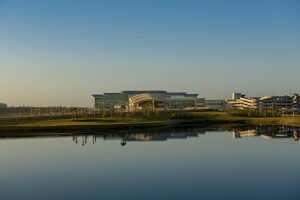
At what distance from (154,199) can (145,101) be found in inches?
4739

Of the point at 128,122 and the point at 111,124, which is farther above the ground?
the point at 128,122

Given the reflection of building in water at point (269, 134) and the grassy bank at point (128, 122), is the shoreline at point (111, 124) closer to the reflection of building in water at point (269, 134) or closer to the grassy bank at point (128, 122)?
the grassy bank at point (128, 122)

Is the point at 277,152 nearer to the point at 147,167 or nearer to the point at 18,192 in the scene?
the point at 147,167

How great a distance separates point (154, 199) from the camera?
18844 millimetres

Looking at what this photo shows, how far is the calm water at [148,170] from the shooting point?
20.3 meters

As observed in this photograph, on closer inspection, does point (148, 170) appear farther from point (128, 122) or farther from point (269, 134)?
point (128, 122)

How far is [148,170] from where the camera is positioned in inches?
1056

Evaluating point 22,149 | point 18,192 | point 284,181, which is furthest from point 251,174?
point 22,149

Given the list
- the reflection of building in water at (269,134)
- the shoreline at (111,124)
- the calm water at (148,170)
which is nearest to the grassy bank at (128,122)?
the shoreline at (111,124)

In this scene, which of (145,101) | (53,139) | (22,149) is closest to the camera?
(22,149)

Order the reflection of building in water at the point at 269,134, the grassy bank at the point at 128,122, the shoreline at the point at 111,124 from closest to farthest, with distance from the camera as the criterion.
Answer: the reflection of building in water at the point at 269,134
the shoreline at the point at 111,124
the grassy bank at the point at 128,122

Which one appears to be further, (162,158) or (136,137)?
(136,137)

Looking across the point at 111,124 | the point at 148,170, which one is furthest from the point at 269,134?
the point at 148,170

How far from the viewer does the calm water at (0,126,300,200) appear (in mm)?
20289
